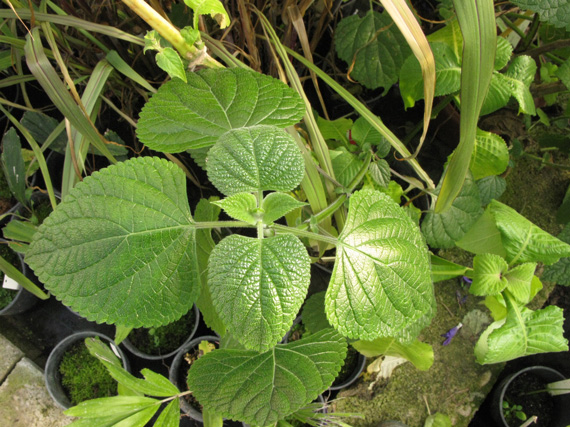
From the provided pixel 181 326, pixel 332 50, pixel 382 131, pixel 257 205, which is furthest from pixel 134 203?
pixel 332 50

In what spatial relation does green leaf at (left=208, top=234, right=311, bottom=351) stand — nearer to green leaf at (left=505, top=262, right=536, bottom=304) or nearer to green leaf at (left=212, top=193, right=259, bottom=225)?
green leaf at (left=212, top=193, right=259, bottom=225)

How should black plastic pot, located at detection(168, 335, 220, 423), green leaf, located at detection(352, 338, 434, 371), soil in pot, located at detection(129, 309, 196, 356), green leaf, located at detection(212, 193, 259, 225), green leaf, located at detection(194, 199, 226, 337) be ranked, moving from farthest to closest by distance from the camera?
1. soil in pot, located at detection(129, 309, 196, 356)
2. black plastic pot, located at detection(168, 335, 220, 423)
3. green leaf, located at detection(352, 338, 434, 371)
4. green leaf, located at detection(194, 199, 226, 337)
5. green leaf, located at detection(212, 193, 259, 225)

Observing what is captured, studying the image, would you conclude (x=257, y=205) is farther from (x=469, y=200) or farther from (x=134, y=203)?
(x=469, y=200)

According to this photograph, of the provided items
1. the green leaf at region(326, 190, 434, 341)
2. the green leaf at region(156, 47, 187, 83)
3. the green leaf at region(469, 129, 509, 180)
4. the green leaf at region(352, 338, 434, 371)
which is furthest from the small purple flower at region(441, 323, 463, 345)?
the green leaf at region(156, 47, 187, 83)

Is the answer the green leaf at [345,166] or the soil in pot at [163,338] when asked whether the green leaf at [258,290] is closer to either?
the green leaf at [345,166]

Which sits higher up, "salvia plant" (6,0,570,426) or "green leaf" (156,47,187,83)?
"green leaf" (156,47,187,83)

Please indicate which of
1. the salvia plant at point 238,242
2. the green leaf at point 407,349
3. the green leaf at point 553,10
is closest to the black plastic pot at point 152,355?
the salvia plant at point 238,242
